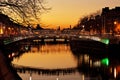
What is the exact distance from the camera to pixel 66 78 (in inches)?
1340

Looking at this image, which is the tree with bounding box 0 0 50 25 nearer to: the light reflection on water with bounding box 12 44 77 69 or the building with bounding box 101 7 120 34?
the light reflection on water with bounding box 12 44 77 69

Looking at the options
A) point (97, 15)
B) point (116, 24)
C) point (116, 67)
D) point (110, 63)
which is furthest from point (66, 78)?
point (97, 15)

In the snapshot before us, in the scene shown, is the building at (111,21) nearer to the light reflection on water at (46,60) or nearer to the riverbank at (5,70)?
the light reflection on water at (46,60)

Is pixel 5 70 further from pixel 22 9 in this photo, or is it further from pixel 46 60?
pixel 46 60

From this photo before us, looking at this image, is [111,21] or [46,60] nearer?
[46,60]

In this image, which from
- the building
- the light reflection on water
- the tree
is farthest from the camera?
the building

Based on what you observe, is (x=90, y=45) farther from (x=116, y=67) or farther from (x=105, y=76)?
(x=105, y=76)

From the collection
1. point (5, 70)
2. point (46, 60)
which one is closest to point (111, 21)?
point (46, 60)

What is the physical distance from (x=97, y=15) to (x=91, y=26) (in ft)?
33.2

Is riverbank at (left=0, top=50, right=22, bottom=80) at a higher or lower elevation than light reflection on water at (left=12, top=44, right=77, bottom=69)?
higher

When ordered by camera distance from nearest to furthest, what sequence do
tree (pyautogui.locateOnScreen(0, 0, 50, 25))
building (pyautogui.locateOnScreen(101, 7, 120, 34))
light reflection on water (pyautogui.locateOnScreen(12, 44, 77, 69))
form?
tree (pyautogui.locateOnScreen(0, 0, 50, 25))
light reflection on water (pyautogui.locateOnScreen(12, 44, 77, 69))
building (pyautogui.locateOnScreen(101, 7, 120, 34))

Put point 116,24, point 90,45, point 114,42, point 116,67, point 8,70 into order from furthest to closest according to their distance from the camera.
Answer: point 116,24, point 90,45, point 114,42, point 116,67, point 8,70

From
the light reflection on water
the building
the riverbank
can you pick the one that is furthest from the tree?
the building

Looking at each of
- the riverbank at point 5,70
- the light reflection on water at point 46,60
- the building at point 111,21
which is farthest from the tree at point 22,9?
the building at point 111,21
